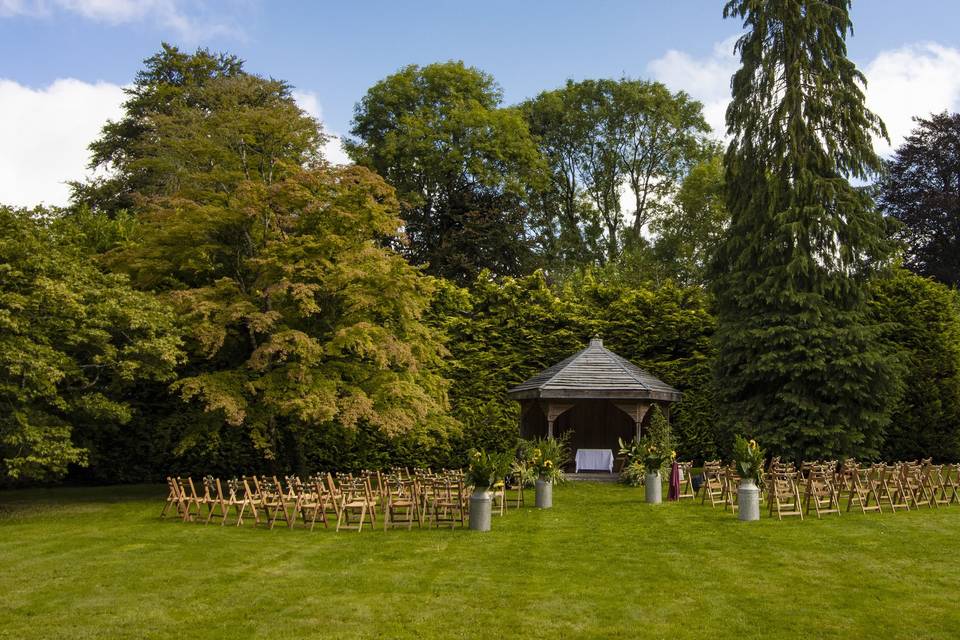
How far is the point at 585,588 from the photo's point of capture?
33.1ft

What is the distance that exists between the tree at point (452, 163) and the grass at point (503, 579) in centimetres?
1940

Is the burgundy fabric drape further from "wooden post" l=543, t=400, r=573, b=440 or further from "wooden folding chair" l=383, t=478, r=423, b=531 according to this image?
"wooden folding chair" l=383, t=478, r=423, b=531

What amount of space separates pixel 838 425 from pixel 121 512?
16.7 meters

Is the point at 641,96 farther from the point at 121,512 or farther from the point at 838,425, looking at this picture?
the point at 121,512

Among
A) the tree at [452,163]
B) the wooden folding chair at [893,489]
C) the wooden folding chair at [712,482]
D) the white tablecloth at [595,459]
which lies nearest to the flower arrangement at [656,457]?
the wooden folding chair at [712,482]

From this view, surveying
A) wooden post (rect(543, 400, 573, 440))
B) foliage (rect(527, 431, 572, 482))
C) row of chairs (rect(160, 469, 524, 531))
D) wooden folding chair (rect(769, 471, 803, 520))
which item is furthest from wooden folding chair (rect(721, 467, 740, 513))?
wooden post (rect(543, 400, 573, 440))

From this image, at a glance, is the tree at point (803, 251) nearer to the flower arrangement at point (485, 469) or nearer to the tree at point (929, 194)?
the flower arrangement at point (485, 469)

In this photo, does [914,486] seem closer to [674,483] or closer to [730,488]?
[730,488]

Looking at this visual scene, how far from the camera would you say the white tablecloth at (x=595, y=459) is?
938 inches

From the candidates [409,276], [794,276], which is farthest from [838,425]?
[409,276]

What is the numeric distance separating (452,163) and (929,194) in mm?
18974

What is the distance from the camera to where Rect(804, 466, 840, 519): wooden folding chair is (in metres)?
15.6

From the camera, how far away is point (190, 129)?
24.9 meters

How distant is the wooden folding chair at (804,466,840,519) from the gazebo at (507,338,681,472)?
19.7ft
